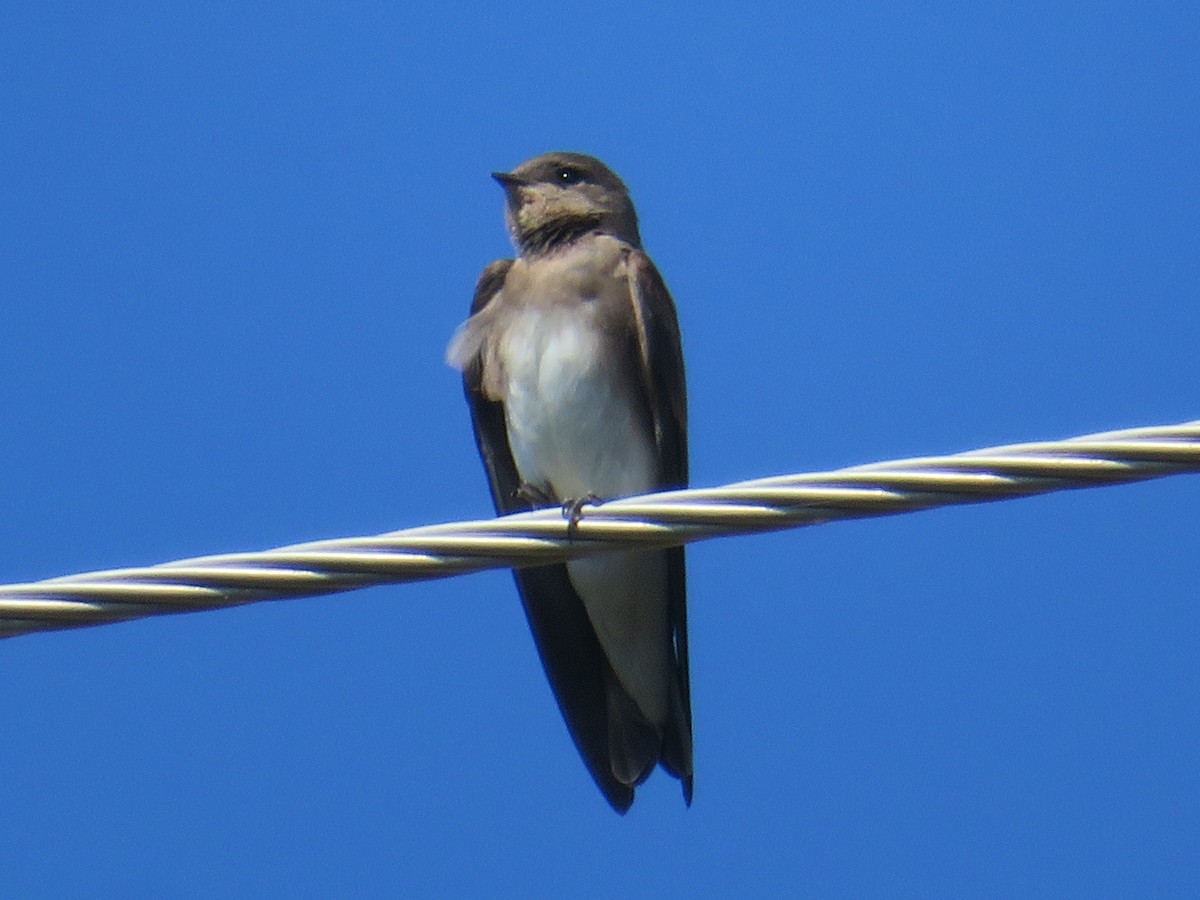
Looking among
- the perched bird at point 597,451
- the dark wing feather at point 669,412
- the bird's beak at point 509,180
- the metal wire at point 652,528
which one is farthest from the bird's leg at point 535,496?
the metal wire at point 652,528

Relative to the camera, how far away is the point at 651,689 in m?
6.25

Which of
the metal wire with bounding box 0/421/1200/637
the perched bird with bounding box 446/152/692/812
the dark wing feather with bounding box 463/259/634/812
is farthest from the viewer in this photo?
the dark wing feather with bounding box 463/259/634/812

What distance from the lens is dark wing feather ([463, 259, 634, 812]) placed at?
6.28 metres

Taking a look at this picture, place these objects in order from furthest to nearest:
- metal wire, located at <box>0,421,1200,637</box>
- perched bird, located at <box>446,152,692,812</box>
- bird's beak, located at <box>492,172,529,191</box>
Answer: bird's beak, located at <box>492,172,529,191</box> < perched bird, located at <box>446,152,692,812</box> < metal wire, located at <box>0,421,1200,637</box>

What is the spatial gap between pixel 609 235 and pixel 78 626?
3.98 metres

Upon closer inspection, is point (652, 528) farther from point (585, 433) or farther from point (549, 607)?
point (549, 607)

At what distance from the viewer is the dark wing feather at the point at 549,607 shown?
6.28m

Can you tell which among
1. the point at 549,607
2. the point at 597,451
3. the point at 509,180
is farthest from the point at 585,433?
the point at 509,180

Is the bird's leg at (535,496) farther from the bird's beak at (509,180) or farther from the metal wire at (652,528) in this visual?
the metal wire at (652,528)

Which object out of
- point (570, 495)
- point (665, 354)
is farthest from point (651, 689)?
point (665, 354)

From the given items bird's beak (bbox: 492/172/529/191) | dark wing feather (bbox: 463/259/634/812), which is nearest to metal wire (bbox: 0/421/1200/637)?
dark wing feather (bbox: 463/259/634/812)

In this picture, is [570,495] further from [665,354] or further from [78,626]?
[78,626]

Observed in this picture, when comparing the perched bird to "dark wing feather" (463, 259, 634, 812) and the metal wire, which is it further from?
the metal wire

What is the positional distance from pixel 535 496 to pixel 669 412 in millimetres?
506
